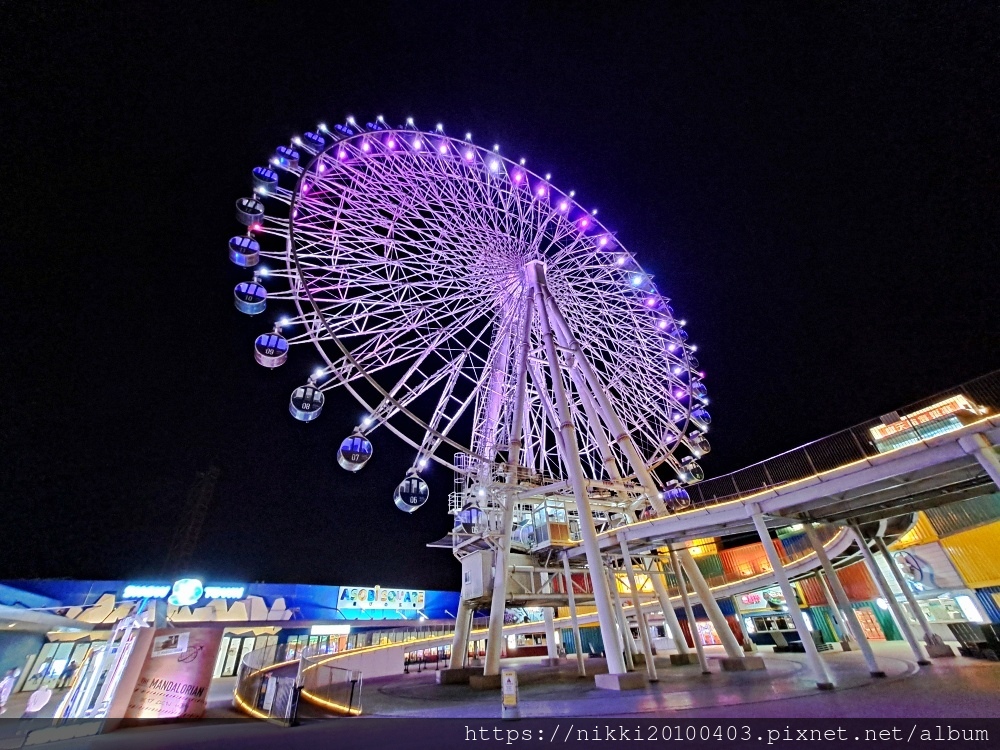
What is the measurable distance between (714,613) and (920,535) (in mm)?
14514

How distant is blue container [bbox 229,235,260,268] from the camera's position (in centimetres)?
1406

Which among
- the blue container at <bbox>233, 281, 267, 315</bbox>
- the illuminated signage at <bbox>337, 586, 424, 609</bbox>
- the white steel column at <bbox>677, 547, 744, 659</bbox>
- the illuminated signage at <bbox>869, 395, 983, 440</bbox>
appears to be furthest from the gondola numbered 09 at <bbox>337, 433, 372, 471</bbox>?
the illuminated signage at <bbox>337, 586, 424, 609</bbox>

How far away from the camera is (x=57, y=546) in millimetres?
25094

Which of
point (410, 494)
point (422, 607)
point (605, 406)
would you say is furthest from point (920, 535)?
point (422, 607)

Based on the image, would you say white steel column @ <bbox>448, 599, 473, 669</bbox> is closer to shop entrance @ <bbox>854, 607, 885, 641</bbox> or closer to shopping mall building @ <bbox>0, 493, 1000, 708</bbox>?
shopping mall building @ <bbox>0, 493, 1000, 708</bbox>

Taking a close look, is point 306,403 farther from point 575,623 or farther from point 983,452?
point 983,452

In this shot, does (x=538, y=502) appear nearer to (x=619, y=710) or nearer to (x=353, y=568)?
(x=619, y=710)

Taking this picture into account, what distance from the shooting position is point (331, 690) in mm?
11758

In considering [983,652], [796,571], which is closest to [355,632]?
[796,571]

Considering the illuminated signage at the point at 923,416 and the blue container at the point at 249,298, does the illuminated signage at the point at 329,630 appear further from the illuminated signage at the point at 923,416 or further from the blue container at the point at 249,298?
the illuminated signage at the point at 923,416

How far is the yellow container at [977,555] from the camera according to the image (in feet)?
53.8

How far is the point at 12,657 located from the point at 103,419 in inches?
746

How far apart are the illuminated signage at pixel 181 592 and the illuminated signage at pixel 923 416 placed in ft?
124

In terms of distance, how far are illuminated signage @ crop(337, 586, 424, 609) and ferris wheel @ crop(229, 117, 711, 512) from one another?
22360 millimetres
